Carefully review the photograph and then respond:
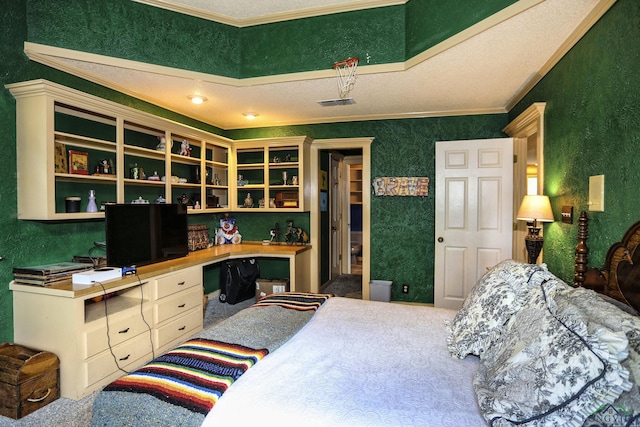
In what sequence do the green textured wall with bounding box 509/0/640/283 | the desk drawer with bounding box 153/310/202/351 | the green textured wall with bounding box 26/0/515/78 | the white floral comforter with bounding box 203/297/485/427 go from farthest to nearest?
the desk drawer with bounding box 153/310/202/351, the green textured wall with bounding box 26/0/515/78, the green textured wall with bounding box 509/0/640/283, the white floral comforter with bounding box 203/297/485/427

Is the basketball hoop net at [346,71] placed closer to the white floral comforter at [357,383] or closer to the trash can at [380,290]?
the white floral comforter at [357,383]

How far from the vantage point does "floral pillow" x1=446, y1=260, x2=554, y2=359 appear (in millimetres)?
1498

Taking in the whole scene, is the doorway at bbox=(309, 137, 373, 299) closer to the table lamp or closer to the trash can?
the trash can

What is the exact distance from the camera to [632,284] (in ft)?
4.74

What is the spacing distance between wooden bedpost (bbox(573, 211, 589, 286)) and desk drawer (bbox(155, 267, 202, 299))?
116 inches

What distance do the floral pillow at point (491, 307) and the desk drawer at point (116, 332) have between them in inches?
88.7

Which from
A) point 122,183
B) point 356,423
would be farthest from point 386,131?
point 356,423

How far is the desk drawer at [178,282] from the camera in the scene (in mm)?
2820

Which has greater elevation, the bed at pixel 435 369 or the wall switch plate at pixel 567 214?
the wall switch plate at pixel 567 214

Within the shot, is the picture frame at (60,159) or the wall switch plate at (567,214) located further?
the picture frame at (60,159)

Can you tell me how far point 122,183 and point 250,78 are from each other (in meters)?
1.45

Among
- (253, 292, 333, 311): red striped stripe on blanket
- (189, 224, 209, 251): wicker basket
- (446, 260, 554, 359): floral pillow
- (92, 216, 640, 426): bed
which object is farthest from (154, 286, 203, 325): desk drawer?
(446, 260, 554, 359): floral pillow

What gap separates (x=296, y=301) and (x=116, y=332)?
1360 millimetres

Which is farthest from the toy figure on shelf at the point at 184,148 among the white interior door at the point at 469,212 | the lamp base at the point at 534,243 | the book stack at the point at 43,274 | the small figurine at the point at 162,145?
the lamp base at the point at 534,243
